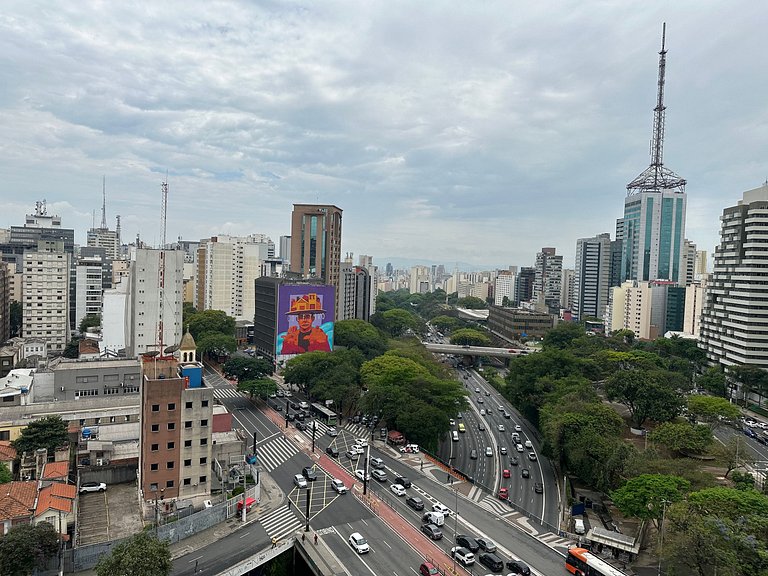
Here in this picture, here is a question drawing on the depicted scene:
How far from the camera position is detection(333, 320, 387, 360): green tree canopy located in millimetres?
122062

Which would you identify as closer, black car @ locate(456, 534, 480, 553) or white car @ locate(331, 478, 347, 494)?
black car @ locate(456, 534, 480, 553)

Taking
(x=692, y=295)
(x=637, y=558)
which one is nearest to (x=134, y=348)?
(x=637, y=558)

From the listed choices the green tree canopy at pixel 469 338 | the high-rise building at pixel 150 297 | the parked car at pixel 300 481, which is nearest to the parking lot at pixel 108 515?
the parked car at pixel 300 481

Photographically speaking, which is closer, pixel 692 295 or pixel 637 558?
pixel 637 558

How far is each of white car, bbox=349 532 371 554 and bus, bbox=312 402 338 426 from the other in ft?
113

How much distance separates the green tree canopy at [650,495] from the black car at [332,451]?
30575 millimetres

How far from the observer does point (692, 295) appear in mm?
147625

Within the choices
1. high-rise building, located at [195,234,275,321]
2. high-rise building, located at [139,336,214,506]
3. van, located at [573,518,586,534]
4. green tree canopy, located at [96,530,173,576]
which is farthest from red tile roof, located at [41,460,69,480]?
high-rise building, located at [195,234,275,321]

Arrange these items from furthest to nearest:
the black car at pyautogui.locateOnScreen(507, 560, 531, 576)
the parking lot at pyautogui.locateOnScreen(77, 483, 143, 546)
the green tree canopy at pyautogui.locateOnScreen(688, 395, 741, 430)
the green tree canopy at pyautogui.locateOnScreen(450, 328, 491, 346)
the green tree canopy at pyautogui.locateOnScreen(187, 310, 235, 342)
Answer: the green tree canopy at pyautogui.locateOnScreen(450, 328, 491, 346), the green tree canopy at pyautogui.locateOnScreen(187, 310, 235, 342), the green tree canopy at pyautogui.locateOnScreen(688, 395, 741, 430), the parking lot at pyautogui.locateOnScreen(77, 483, 143, 546), the black car at pyautogui.locateOnScreen(507, 560, 531, 576)

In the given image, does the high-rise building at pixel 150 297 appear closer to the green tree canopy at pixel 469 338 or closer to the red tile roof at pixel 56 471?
the red tile roof at pixel 56 471

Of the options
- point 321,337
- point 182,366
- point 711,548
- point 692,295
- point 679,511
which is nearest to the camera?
point 711,548

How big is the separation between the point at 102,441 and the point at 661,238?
184 metres

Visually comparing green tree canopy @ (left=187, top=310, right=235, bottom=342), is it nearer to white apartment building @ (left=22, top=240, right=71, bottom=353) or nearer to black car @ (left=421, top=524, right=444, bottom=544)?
white apartment building @ (left=22, top=240, right=71, bottom=353)

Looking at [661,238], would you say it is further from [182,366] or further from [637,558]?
[182,366]
